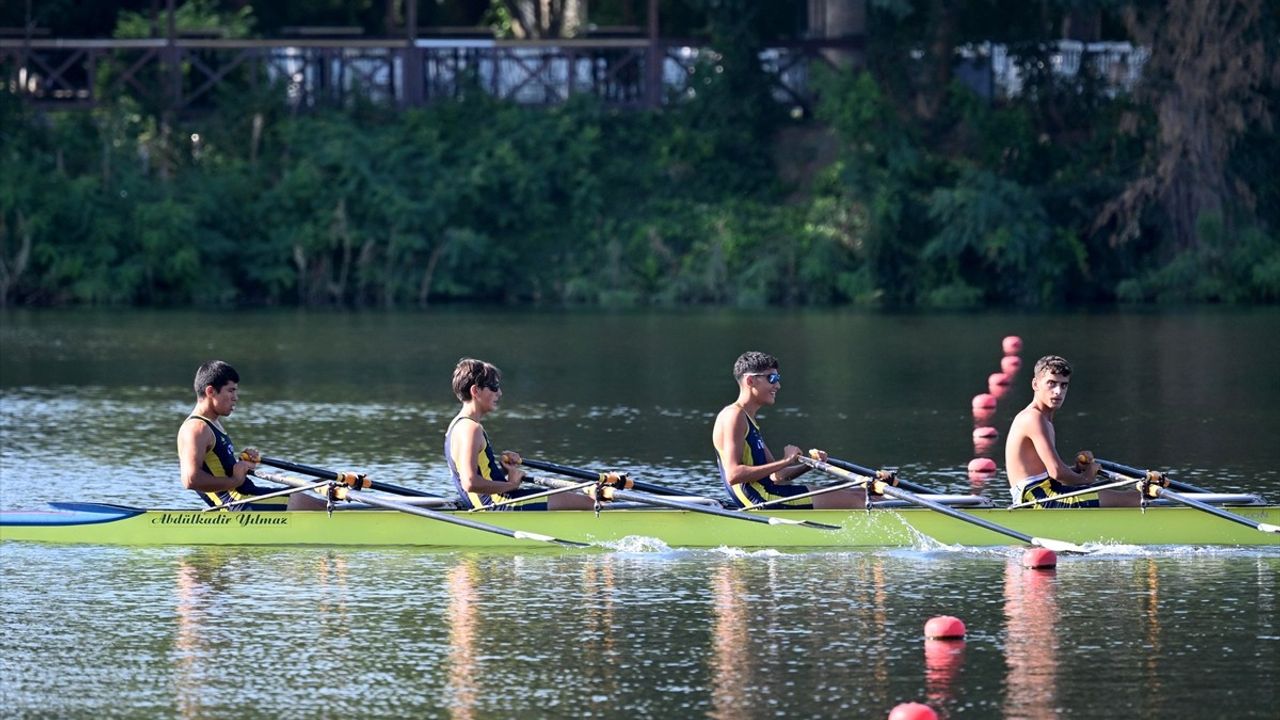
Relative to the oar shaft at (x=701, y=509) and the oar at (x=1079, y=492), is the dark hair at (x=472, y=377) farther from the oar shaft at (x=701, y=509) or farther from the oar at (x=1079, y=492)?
the oar at (x=1079, y=492)

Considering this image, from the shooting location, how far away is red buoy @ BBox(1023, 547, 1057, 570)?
14.1 m

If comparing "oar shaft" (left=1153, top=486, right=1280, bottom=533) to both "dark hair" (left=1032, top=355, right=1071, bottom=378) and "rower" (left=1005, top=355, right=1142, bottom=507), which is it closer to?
"rower" (left=1005, top=355, right=1142, bottom=507)

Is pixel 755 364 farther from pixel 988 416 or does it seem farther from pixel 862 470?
pixel 988 416

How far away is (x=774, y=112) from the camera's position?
4697cm

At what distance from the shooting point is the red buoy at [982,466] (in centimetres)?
1900

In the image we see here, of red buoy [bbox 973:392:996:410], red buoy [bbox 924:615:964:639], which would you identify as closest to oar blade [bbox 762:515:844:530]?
red buoy [bbox 924:615:964:639]

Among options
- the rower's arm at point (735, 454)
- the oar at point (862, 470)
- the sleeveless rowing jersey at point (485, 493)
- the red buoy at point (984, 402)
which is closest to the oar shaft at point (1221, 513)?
the oar at point (862, 470)

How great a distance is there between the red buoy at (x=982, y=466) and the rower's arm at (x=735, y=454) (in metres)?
4.56

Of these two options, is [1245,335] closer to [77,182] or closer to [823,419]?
[823,419]

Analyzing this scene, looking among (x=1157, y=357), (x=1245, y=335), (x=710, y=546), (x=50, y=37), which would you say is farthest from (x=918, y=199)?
(x=710, y=546)

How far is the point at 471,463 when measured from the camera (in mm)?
14711

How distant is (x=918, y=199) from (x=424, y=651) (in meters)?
33.4

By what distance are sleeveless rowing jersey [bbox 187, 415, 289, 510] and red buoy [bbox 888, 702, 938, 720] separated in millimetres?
6136

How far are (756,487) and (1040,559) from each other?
2.02 metres
